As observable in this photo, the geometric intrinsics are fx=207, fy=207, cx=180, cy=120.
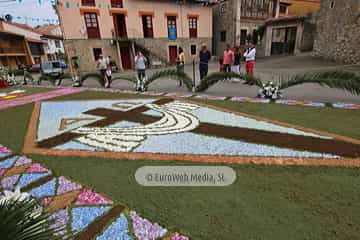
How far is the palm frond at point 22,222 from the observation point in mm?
738

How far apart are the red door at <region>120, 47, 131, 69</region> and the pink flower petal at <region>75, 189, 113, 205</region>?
18.6 metres

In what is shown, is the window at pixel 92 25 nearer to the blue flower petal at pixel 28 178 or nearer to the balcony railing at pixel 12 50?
the blue flower petal at pixel 28 178

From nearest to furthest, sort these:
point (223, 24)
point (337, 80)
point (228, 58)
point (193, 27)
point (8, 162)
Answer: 1. point (8, 162)
2. point (337, 80)
3. point (228, 58)
4. point (193, 27)
5. point (223, 24)

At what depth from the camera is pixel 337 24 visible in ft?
36.0

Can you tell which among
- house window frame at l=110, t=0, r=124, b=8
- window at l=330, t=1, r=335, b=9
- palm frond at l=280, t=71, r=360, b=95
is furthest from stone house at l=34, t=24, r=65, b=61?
palm frond at l=280, t=71, r=360, b=95

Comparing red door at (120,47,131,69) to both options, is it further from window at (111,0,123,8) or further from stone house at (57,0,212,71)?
window at (111,0,123,8)

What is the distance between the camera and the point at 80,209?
1753 mm

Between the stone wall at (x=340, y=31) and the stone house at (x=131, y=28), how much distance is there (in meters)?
11.4

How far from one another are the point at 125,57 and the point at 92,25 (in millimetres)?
3724

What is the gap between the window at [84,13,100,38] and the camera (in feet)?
53.7

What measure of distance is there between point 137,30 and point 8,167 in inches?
718

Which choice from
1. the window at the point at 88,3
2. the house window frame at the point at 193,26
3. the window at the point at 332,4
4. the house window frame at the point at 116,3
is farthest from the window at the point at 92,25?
the window at the point at 332,4

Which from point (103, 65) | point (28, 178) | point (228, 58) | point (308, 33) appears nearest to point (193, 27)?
point (308, 33)

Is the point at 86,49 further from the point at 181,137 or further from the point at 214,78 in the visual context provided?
the point at 181,137
